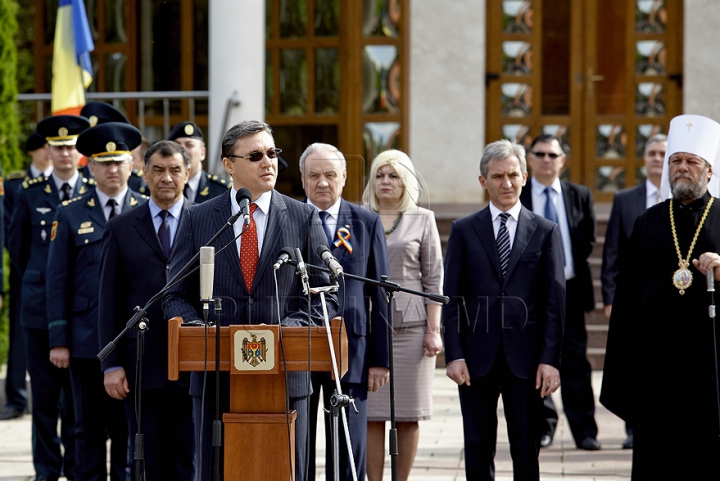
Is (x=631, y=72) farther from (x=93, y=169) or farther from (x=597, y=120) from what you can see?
(x=93, y=169)

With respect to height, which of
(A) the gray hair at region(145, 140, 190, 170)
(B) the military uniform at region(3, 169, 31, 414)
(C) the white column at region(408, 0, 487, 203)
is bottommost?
(B) the military uniform at region(3, 169, 31, 414)

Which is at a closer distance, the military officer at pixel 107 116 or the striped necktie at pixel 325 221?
the striped necktie at pixel 325 221

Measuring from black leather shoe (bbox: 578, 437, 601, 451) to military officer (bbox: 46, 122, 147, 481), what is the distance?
3341 mm

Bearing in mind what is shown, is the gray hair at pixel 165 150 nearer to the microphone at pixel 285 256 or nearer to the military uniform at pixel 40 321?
the military uniform at pixel 40 321

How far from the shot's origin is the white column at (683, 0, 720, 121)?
13.0 metres

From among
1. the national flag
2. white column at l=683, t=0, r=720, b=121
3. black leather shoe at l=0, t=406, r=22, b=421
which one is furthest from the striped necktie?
white column at l=683, t=0, r=720, b=121

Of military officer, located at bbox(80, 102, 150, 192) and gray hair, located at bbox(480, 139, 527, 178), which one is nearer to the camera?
gray hair, located at bbox(480, 139, 527, 178)

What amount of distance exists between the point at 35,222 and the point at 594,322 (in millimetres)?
5771

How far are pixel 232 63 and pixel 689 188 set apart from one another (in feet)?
20.2

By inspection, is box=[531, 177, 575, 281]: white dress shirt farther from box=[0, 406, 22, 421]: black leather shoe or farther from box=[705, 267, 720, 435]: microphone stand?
box=[0, 406, 22, 421]: black leather shoe

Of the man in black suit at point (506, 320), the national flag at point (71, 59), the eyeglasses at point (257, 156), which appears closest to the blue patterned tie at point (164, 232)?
the eyeglasses at point (257, 156)

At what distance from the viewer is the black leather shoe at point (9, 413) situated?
954 centimetres

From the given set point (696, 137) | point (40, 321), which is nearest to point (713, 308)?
point (696, 137)

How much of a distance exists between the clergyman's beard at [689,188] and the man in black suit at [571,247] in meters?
2.26
